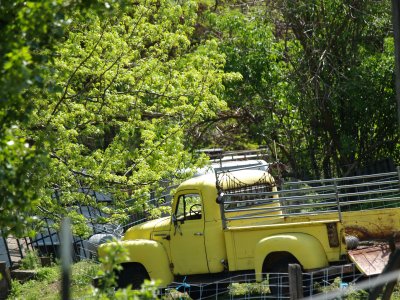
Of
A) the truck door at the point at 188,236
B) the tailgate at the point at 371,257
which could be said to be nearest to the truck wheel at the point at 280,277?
the tailgate at the point at 371,257

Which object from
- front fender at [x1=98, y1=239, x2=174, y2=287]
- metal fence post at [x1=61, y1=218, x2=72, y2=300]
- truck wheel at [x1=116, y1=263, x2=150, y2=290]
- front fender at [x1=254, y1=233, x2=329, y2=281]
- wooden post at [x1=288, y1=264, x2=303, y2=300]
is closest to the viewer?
metal fence post at [x1=61, y1=218, x2=72, y2=300]

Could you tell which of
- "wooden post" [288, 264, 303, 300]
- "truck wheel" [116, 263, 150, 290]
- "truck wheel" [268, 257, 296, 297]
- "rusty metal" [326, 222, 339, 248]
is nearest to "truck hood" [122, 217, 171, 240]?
"truck wheel" [116, 263, 150, 290]

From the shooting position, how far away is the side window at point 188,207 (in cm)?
1286

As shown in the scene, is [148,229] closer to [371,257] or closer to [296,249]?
[296,249]

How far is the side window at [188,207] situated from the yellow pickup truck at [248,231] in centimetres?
1

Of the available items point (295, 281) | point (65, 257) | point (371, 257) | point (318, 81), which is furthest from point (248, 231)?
point (65, 257)

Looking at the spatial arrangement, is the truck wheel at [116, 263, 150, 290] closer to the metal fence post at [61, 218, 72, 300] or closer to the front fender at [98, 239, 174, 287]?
the front fender at [98, 239, 174, 287]

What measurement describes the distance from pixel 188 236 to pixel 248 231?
39.1 inches

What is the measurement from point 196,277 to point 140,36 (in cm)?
384

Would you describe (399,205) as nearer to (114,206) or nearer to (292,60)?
(114,206)

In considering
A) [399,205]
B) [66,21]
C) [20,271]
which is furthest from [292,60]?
[66,21]

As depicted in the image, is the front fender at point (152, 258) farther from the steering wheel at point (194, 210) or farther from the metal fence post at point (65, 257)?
the metal fence post at point (65, 257)

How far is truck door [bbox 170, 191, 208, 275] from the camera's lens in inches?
497

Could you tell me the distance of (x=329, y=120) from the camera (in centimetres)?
1892
